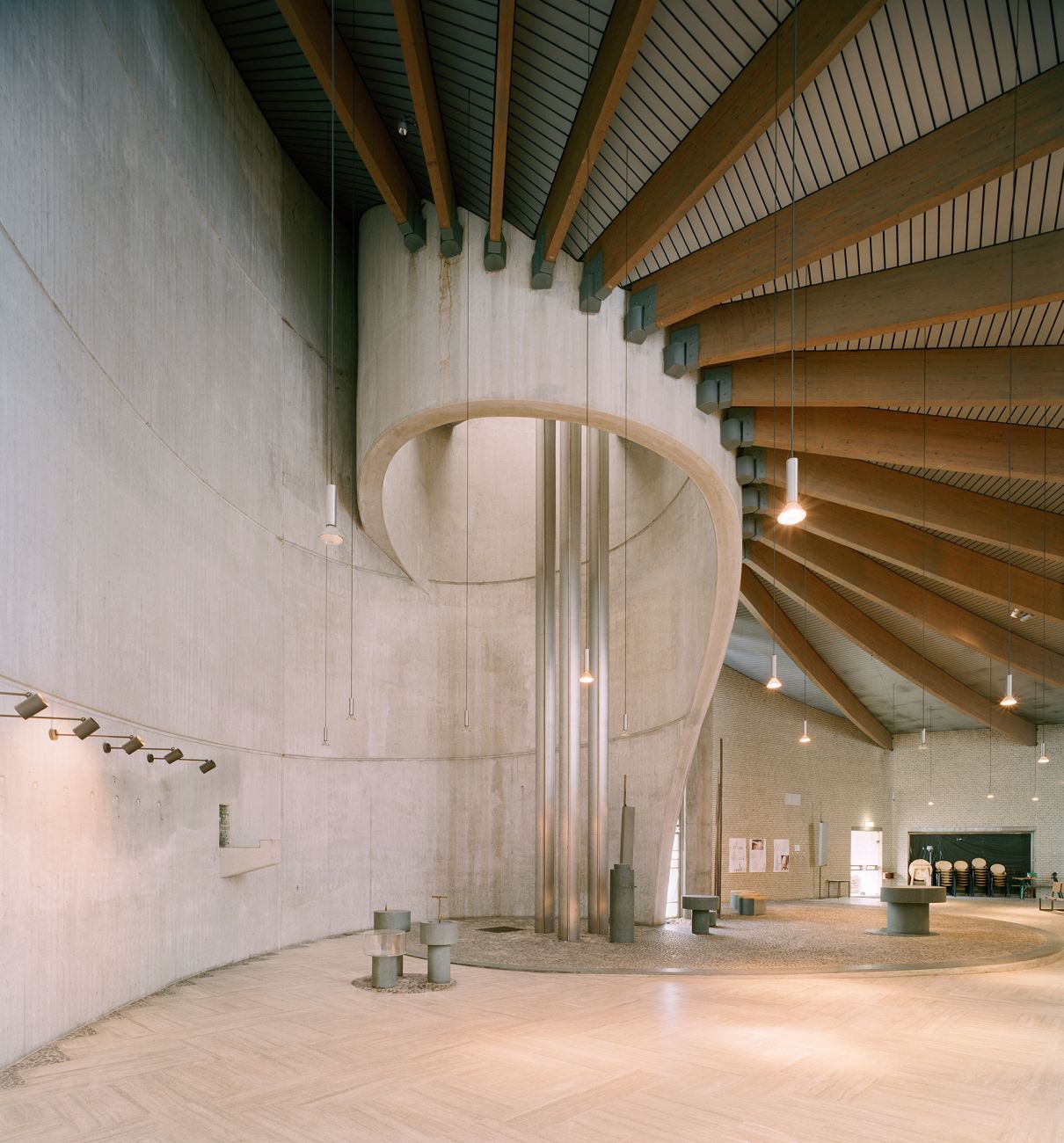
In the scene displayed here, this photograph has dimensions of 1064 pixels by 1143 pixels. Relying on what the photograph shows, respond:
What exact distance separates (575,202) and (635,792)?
10120 millimetres

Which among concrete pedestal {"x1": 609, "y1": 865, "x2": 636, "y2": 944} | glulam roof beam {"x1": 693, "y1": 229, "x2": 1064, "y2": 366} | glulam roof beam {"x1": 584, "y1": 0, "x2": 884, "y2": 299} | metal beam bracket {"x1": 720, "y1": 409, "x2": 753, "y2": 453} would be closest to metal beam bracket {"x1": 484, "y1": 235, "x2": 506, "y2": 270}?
glulam roof beam {"x1": 584, "y1": 0, "x2": 884, "y2": 299}

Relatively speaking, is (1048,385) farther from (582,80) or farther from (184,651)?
(184,651)

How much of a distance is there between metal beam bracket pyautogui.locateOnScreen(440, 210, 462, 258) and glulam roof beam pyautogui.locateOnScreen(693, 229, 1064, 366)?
312 centimetres

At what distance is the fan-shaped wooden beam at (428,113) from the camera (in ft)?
24.1

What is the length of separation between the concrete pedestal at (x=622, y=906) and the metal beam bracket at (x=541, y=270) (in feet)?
25.6

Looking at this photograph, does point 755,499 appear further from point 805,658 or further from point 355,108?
point 805,658

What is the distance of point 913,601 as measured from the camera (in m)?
17.3

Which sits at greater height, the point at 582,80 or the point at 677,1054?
the point at 582,80

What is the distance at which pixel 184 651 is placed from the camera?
1008cm

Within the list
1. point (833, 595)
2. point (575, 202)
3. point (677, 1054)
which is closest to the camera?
point (677, 1054)

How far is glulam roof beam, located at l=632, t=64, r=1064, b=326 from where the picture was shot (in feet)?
22.2

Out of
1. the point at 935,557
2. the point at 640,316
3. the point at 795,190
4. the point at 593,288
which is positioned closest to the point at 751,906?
the point at 935,557

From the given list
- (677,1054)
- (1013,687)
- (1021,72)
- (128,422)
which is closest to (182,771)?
(128,422)


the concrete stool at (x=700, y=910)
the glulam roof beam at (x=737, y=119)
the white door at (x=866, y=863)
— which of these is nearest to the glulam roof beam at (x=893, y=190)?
the glulam roof beam at (x=737, y=119)
